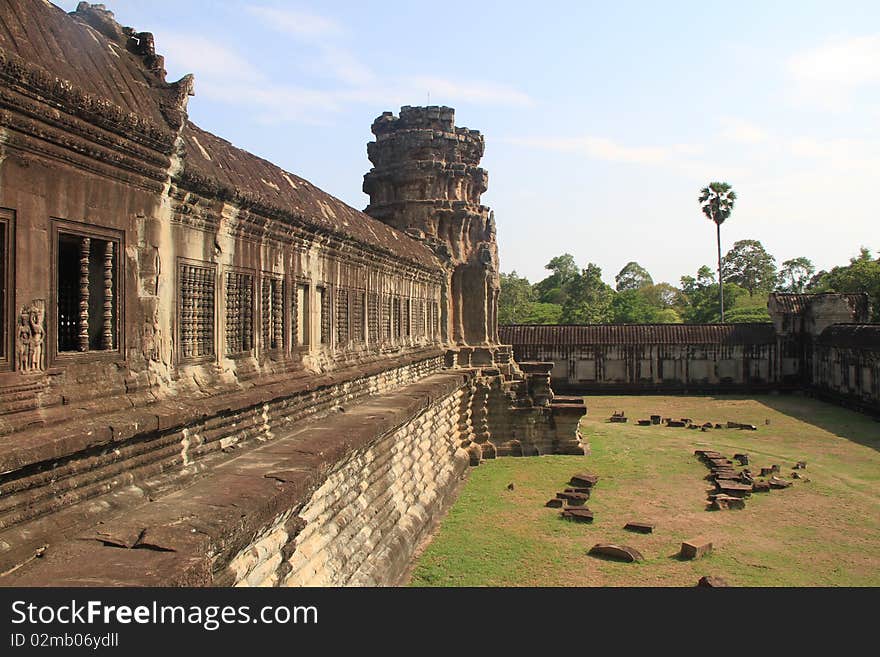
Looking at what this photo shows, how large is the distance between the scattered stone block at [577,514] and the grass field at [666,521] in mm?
169

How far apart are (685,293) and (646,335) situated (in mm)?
53237

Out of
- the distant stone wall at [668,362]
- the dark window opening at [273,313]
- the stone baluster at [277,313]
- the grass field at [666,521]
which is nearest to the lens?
the dark window opening at [273,313]

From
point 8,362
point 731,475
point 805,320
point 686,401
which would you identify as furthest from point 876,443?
point 8,362

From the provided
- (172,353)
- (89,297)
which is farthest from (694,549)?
(89,297)

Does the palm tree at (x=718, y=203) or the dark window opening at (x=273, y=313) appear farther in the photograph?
the palm tree at (x=718, y=203)

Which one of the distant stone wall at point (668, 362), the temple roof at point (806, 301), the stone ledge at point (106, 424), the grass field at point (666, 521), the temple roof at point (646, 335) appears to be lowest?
the grass field at point (666, 521)

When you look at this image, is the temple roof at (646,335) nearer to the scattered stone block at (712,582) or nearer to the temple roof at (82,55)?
the scattered stone block at (712,582)

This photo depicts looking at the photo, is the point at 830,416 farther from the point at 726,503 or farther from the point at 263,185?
the point at 263,185

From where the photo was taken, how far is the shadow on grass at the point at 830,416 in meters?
18.0

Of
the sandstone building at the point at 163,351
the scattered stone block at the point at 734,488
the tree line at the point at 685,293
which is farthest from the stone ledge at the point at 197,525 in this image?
the tree line at the point at 685,293

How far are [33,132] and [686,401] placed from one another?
25.5 meters

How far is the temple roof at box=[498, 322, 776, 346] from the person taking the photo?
29.3 meters
